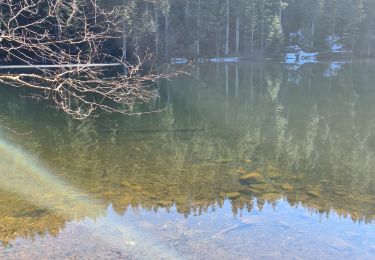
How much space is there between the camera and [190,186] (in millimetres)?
10094

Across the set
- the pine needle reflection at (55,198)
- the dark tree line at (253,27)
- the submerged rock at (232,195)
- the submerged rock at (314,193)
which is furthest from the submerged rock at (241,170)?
the dark tree line at (253,27)

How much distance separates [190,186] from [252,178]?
5.08 ft

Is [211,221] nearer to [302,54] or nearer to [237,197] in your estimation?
[237,197]

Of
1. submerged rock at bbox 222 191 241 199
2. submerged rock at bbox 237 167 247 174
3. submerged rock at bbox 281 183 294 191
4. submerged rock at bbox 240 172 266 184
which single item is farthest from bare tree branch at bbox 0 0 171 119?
submerged rock at bbox 237 167 247 174

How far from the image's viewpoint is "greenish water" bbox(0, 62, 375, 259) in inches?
288

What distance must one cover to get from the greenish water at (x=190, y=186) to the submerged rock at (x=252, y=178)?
0.23 feet

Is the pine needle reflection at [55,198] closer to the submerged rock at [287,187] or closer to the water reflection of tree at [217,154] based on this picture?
the water reflection of tree at [217,154]

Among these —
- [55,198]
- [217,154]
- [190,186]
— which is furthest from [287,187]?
[55,198]

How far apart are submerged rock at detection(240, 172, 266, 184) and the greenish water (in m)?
0.07

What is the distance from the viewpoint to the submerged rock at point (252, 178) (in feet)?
34.1

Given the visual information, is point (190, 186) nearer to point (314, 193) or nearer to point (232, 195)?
point (232, 195)

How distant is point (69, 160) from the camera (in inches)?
494

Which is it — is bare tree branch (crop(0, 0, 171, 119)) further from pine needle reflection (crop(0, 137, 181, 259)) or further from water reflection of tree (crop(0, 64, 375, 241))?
water reflection of tree (crop(0, 64, 375, 241))

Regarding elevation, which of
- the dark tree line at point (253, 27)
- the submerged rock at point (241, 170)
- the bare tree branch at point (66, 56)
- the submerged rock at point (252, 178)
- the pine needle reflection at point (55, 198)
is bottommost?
the pine needle reflection at point (55, 198)
